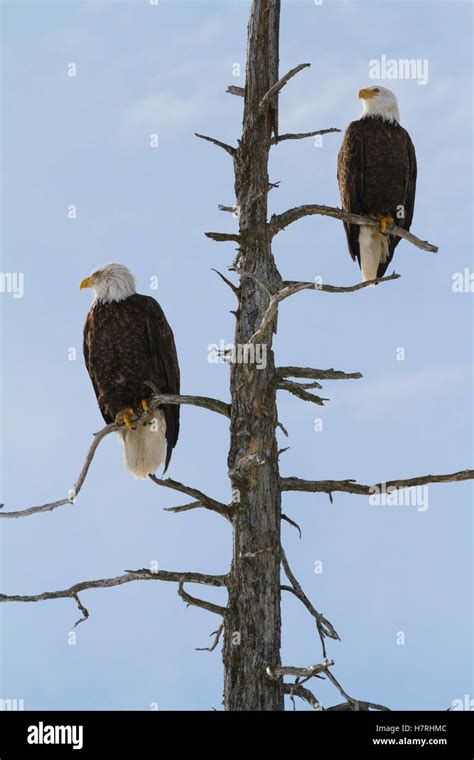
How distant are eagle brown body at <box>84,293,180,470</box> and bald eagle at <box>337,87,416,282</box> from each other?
8.10 feet

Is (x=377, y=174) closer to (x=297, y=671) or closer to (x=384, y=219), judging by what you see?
(x=384, y=219)

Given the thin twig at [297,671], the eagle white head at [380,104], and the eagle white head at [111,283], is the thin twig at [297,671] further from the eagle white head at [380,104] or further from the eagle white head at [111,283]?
the eagle white head at [380,104]

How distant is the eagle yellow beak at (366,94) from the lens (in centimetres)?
1119

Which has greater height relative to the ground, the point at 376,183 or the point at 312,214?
the point at 376,183

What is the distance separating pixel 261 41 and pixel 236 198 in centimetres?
107

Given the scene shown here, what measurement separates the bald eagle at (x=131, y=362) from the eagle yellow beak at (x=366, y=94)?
3511mm

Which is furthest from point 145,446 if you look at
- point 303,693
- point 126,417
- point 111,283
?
point 303,693

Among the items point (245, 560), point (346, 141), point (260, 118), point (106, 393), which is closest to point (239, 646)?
point (245, 560)

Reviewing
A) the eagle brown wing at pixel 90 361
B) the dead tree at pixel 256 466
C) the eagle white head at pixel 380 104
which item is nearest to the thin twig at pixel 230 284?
the dead tree at pixel 256 466

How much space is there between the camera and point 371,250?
1049 cm

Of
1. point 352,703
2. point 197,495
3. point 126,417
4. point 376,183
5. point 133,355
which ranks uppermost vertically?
point 376,183

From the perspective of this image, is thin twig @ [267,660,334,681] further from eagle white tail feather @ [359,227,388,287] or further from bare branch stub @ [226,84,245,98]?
eagle white tail feather @ [359,227,388,287]

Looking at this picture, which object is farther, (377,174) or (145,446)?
(377,174)

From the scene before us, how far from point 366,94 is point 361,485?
543 centimetres
